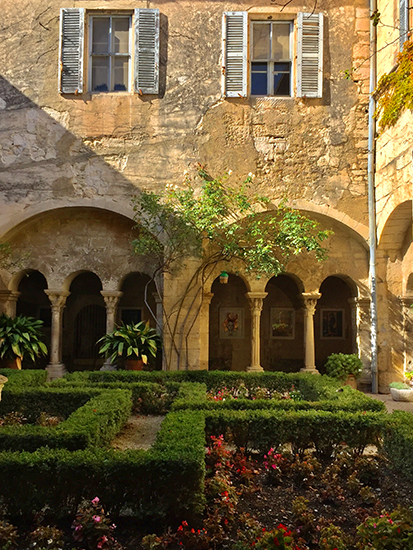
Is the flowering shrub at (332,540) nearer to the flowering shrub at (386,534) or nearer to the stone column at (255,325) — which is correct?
the flowering shrub at (386,534)

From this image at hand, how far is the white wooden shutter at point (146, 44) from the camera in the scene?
35.0ft

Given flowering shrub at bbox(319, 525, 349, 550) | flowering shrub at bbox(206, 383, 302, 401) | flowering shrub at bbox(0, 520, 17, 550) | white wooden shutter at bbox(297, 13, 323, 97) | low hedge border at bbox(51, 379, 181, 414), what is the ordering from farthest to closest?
white wooden shutter at bbox(297, 13, 323, 97), flowering shrub at bbox(206, 383, 302, 401), low hedge border at bbox(51, 379, 181, 414), flowering shrub at bbox(0, 520, 17, 550), flowering shrub at bbox(319, 525, 349, 550)

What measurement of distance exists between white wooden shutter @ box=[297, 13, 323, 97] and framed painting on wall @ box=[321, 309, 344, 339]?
5771 millimetres

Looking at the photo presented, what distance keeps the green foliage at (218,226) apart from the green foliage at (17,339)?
9.04 ft

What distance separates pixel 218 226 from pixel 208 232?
8.7 inches

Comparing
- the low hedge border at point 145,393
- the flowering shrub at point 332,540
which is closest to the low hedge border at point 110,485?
the flowering shrub at point 332,540

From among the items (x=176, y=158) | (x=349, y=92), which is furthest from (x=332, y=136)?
(x=176, y=158)

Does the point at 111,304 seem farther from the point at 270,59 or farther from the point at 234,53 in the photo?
the point at 270,59

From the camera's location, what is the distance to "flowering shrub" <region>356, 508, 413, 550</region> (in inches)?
119

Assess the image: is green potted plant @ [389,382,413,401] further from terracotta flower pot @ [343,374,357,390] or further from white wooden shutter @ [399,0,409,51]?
white wooden shutter @ [399,0,409,51]

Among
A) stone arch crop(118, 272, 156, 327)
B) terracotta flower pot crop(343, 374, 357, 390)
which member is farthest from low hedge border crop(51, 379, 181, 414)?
stone arch crop(118, 272, 156, 327)

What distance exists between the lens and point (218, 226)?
960 cm

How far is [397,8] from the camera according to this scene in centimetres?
938

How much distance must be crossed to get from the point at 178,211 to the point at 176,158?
4.45 feet
